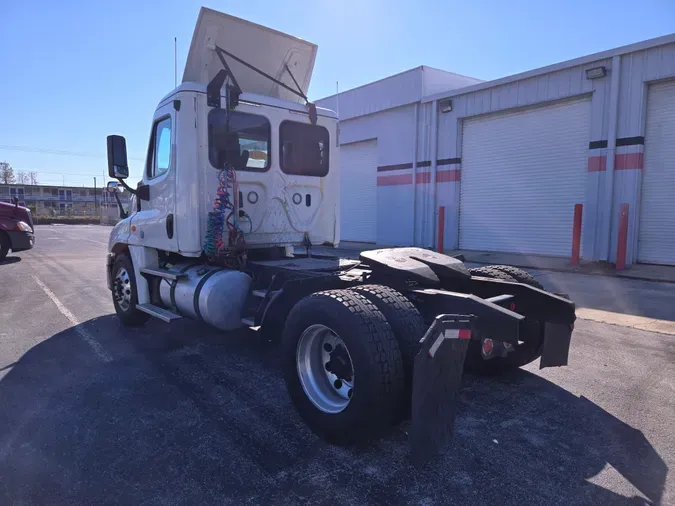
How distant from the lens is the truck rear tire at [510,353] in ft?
13.6

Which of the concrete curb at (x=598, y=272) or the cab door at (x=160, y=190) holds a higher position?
the cab door at (x=160, y=190)

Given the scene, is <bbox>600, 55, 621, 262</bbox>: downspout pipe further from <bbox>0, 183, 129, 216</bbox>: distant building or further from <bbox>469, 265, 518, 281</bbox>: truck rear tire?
<bbox>0, 183, 129, 216</bbox>: distant building

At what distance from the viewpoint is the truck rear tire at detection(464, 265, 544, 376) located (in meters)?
4.13

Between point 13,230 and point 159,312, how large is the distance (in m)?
11.7

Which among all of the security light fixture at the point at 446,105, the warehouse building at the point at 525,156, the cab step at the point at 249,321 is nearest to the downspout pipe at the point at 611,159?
the warehouse building at the point at 525,156

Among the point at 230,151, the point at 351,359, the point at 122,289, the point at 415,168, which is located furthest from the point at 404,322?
the point at 415,168

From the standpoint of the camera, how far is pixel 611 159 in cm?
1245

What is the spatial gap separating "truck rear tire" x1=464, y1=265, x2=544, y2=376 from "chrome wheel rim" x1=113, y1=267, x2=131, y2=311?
4456 mm

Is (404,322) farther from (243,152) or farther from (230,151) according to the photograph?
(243,152)

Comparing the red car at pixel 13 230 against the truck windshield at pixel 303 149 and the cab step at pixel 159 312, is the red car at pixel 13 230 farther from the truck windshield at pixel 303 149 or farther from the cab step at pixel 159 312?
the truck windshield at pixel 303 149

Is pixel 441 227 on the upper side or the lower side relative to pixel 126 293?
upper

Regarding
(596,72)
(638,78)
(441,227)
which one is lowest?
(441,227)

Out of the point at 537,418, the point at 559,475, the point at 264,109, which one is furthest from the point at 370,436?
the point at 264,109

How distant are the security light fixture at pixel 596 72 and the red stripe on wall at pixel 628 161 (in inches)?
85.8
